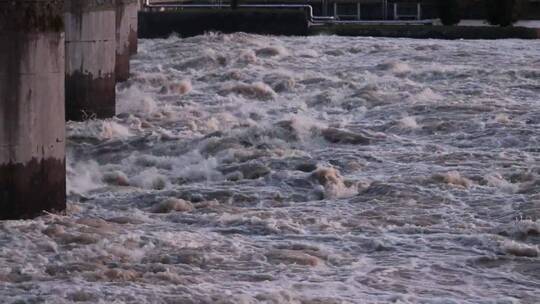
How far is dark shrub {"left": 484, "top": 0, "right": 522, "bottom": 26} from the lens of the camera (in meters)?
38.5

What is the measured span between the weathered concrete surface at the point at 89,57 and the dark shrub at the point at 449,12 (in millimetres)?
20870

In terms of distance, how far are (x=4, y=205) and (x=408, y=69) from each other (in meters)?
15.8

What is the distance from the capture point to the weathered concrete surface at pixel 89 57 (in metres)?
20.8

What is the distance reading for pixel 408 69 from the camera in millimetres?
27266

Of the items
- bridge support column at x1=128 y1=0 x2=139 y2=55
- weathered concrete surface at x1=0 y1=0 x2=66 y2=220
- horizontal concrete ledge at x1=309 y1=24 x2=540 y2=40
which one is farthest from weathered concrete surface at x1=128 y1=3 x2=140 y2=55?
weathered concrete surface at x1=0 y1=0 x2=66 y2=220

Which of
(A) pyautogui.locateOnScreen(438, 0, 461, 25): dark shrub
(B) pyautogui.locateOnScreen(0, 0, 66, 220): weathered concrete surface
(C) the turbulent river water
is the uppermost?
(A) pyautogui.locateOnScreen(438, 0, 461, 25): dark shrub

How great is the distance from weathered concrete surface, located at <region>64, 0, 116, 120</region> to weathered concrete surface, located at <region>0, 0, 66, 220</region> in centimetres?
730

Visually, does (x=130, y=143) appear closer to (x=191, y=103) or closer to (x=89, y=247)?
(x=191, y=103)

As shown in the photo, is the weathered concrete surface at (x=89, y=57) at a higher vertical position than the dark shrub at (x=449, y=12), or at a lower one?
Answer: lower

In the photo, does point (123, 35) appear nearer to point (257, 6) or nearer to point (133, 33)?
point (133, 33)

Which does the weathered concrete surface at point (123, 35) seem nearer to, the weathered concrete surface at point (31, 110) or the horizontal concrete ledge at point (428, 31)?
the horizontal concrete ledge at point (428, 31)

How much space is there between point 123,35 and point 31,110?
1531 cm

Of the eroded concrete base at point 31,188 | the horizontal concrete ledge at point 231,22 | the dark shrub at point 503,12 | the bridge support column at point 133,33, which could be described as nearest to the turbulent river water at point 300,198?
the eroded concrete base at point 31,188

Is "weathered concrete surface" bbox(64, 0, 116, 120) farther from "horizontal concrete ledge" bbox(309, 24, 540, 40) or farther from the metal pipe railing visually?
the metal pipe railing
